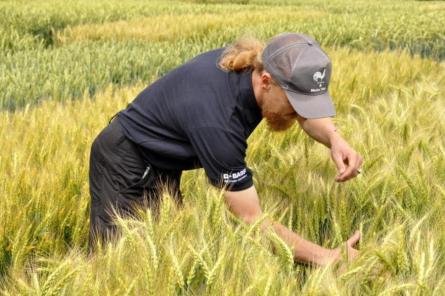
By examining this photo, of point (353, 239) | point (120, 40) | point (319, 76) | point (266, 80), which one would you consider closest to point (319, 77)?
point (319, 76)

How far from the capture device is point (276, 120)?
63.2 inches

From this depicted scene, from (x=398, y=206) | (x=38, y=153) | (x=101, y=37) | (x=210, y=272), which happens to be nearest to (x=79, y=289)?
(x=210, y=272)

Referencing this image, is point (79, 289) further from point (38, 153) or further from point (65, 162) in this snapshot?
point (38, 153)

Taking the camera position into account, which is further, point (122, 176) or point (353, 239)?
point (122, 176)

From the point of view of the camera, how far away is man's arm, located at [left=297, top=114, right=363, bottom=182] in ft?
4.83

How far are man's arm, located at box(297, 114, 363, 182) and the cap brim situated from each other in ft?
0.37

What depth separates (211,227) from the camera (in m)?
1.31

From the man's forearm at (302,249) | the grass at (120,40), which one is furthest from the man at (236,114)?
the grass at (120,40)

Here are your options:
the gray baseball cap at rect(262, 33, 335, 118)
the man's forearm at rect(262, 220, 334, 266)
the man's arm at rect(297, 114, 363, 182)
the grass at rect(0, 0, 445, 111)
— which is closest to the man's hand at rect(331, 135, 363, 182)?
the man's arm at rect(297, 114, 363, 182)

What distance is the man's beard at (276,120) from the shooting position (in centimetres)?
159

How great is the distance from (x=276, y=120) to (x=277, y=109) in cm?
5

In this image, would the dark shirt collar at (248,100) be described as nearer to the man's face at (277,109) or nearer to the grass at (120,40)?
the man's face at (277,109)

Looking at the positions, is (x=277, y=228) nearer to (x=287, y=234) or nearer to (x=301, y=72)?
(x=287, y=234)

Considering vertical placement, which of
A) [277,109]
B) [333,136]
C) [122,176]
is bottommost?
[122,176]
